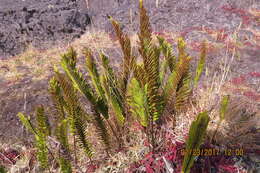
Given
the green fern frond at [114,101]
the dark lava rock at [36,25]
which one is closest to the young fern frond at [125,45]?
the green fern frond at [114,101]

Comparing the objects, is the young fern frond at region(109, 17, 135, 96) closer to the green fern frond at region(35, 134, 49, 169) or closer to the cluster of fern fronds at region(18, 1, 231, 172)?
the cluster of fern fronds at region(18, 1, 231, 172)

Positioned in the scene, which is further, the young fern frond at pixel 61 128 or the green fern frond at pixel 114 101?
the green fern frond at pixel 114 101

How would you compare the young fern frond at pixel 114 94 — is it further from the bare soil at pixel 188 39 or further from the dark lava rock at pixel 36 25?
the dark lava rock at pixel 36 25

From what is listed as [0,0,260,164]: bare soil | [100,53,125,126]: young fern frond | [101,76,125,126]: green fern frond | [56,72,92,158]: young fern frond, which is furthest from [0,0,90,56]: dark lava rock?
[56,72,92,158]: young fern frond

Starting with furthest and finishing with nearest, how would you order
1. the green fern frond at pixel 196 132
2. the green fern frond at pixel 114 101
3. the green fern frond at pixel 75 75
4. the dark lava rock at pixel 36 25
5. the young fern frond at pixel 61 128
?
the dark lava rock at pixel 36 25 < the green fern frond at pixel 114 101 < the green fern frond at pixel 75 75 < the young fern frond at pixel 61 128 < the green fern frond at pixel 196 132

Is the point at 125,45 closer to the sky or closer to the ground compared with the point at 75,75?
closer to the sky

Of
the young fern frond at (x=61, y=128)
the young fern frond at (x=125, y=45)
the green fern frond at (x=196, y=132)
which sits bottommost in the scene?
the young fern frond at (x=61, y=128)

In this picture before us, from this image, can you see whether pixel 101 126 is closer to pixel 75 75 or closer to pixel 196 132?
pixel 75 75

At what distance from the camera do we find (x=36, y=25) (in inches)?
226

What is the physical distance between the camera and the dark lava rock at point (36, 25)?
17.9ft

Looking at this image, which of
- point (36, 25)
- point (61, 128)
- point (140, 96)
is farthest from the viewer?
point (36, 25)
